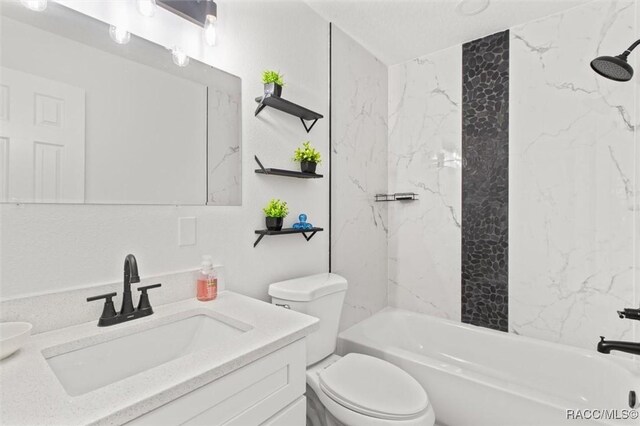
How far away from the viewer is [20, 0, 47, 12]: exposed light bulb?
36.4 inches

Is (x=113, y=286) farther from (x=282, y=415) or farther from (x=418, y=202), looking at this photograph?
(x=418, y=202)

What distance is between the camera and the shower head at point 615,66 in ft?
4.74

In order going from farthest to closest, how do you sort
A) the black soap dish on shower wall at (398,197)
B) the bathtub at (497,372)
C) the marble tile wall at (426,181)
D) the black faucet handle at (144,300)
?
1. the black soap dish on shower wall at (398,197)
2. the marble tile wall at (426,181)
3. the bathtub at (497,372)
4. the black faucet handle at (144,300)

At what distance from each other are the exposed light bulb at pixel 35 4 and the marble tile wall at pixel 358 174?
4.78ft

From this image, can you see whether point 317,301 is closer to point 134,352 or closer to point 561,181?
point 134,352

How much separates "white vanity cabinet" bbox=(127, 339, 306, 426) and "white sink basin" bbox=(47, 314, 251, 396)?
0.44 ft

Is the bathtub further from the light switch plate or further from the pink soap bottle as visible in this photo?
the light switch plate

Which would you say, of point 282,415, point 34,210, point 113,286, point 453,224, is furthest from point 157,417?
point 453,224

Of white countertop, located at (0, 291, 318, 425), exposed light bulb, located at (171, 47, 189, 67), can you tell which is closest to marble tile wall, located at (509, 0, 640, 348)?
white countertop, located at (0, 291, 318, 425)

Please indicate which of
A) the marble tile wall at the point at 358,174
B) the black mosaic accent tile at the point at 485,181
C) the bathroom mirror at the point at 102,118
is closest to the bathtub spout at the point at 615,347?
the black mosaic accent tile at the point at 485,181

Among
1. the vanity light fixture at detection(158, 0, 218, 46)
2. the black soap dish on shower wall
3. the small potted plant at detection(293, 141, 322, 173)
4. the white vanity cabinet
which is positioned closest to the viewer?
the white vanity cabinet

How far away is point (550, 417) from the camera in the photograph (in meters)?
1.30

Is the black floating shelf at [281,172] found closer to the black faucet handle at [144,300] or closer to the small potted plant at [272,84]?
the small potted plant at [272,84]

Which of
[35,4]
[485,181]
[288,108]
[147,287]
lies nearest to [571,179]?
[485,181]
